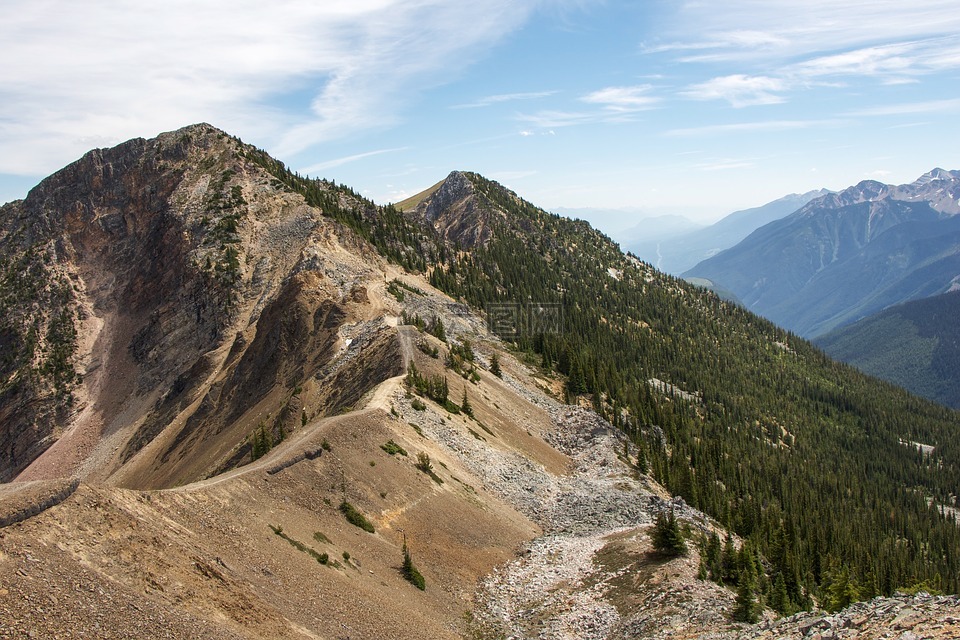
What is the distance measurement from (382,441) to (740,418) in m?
110

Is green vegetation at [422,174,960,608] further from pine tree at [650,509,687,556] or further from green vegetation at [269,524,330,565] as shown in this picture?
green vegetation at [269,524,330,565]

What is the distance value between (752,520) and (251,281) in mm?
83378

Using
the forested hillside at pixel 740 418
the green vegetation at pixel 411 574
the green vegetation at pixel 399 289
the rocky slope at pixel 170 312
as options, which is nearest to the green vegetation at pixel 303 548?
the green vegetation at pixel 411 574

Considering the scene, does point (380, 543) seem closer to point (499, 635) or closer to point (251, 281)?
point (499, 635)

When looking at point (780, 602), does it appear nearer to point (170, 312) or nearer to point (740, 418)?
point (170, 312)

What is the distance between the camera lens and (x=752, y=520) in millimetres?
72188

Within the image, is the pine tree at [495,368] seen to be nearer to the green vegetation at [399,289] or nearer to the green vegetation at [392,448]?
the green vegetation at [399,289]

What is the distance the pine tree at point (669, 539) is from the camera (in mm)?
38781

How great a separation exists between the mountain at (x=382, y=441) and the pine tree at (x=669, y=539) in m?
0.70

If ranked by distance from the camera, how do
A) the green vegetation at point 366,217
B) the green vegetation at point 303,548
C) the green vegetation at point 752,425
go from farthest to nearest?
the green vegetation at point 366,217
the green vegetation at point 752,425
the green vegetation at point 303,548

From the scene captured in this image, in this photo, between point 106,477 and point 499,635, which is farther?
point 106,477

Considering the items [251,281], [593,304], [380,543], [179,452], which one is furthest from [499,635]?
[593,304]

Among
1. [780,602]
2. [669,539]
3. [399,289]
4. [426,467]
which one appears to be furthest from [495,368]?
[780,602]

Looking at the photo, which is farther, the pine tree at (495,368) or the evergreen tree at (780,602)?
the pine tree at (495,368)
